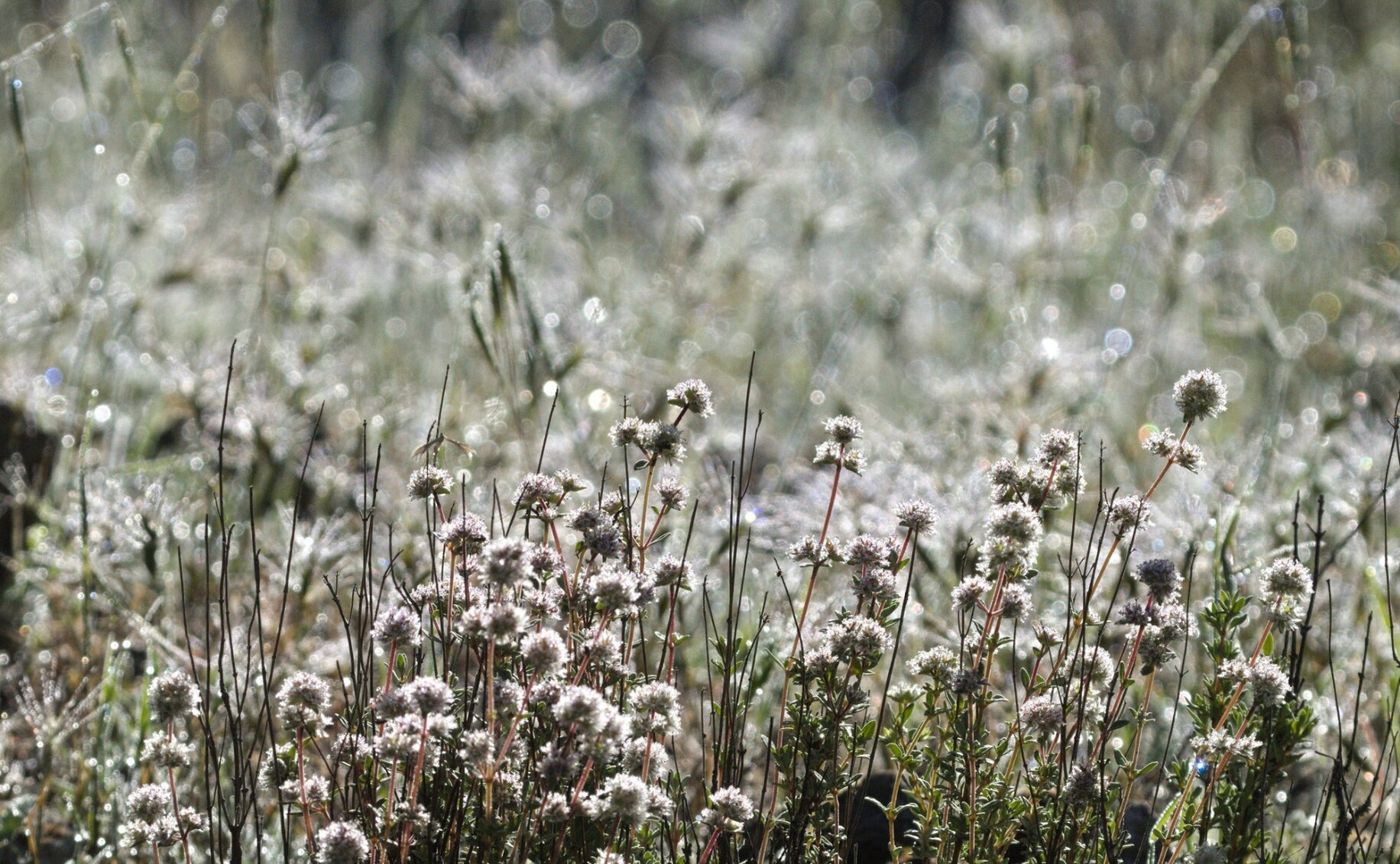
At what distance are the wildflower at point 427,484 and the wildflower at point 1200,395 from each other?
3.15 feet

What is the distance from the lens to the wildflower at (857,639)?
→ 160cm

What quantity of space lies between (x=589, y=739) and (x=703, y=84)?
22.5 ft

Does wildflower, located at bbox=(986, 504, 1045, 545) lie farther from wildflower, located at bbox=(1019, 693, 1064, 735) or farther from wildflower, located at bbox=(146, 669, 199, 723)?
wildflower, located at bbox=(146, 669, 199, 723)

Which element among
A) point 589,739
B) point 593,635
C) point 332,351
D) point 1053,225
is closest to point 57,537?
point 332,351

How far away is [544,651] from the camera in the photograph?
1481mm

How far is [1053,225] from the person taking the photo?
4469 mm

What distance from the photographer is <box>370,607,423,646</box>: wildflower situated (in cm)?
152

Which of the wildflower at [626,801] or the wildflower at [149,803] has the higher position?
the wildflower at [149,803]

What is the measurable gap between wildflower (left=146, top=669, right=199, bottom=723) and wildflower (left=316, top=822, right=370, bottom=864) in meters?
0.26

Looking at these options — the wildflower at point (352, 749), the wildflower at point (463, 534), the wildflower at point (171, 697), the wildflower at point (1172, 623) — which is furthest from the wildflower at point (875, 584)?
the wildflower at point (171, 697)

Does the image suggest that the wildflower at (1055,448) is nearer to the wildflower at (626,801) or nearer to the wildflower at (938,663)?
the wildflower at (938,663)

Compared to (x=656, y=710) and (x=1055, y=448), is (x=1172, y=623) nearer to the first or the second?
(x=1055, y=448)

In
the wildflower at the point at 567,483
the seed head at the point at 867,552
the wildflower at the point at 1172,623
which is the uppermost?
the wildflower at the point at 567,483

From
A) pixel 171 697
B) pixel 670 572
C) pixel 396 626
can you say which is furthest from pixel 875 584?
pixel 171 697
